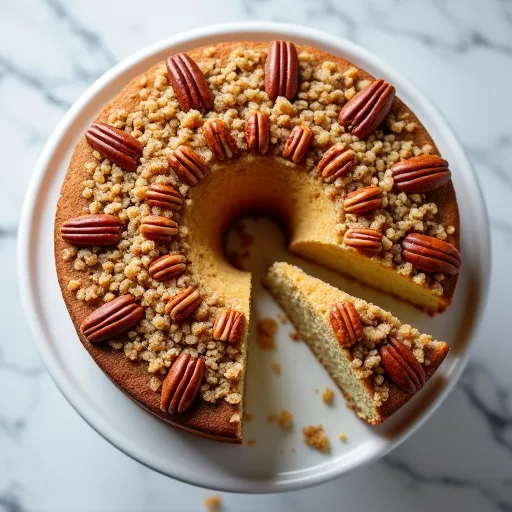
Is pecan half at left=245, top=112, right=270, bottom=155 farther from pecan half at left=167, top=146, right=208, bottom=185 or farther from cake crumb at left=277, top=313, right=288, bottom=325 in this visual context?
cake crumb at left=277, top=313, right=288, bottom=325

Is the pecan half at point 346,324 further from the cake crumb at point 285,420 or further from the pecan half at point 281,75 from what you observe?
the pecan half at point 281,75

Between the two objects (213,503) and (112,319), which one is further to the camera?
(213,503)

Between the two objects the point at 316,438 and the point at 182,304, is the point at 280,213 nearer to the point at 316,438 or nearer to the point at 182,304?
the point at 182,304

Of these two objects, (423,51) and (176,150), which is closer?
(176,150)

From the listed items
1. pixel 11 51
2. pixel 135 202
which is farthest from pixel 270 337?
pixel 11 51

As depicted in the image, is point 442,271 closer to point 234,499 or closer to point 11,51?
point 234,499

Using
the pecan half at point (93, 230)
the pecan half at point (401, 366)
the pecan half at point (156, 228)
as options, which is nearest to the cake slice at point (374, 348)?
the pecan half at point (401, 366)

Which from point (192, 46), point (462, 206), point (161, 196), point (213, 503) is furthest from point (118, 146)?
point (213, 503)
